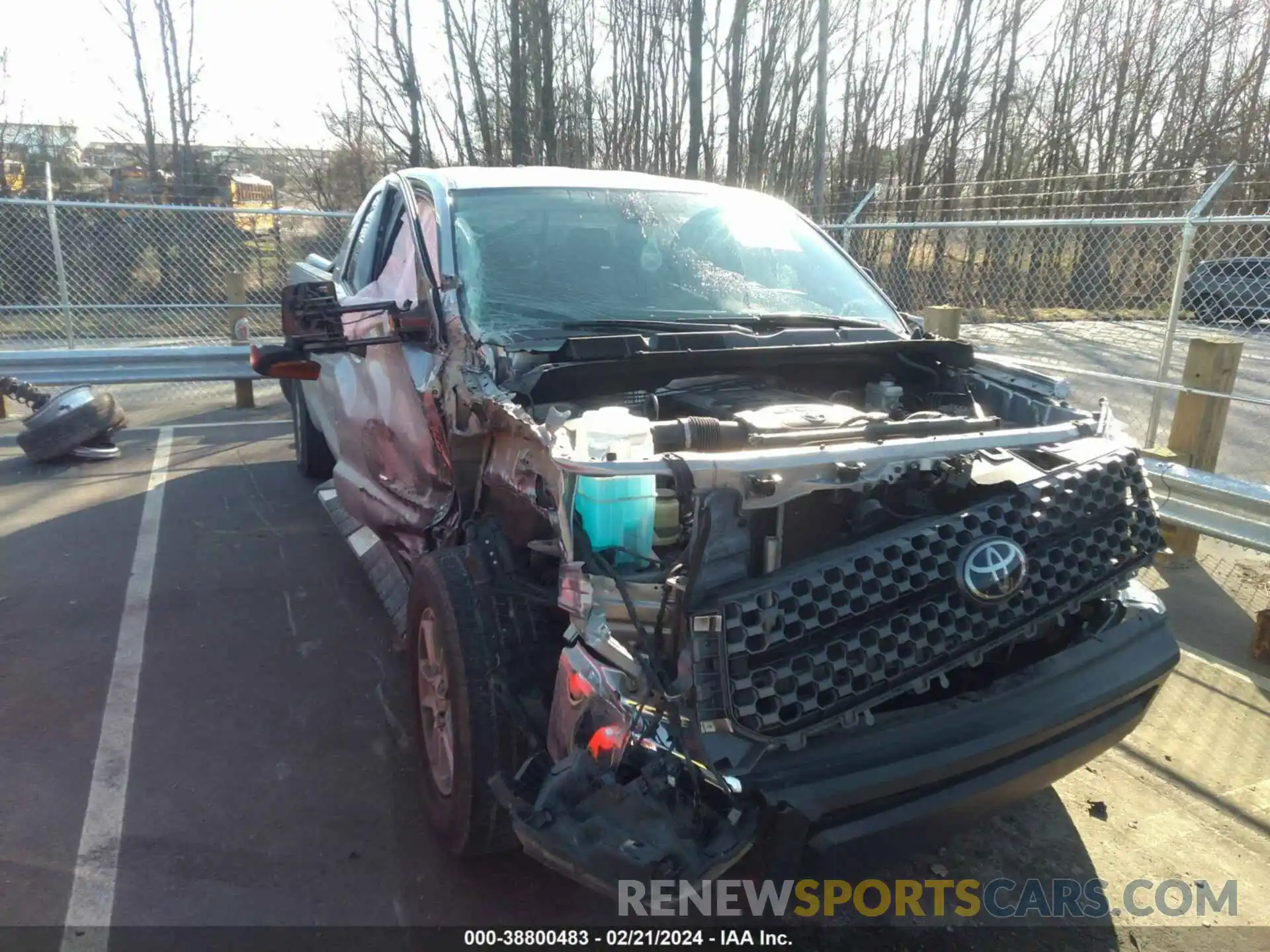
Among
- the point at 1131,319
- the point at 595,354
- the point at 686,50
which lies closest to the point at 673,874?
the point at 595,354

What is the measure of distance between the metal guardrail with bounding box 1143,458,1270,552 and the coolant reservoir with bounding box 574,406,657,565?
3.52 metres

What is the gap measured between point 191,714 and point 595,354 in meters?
2.22

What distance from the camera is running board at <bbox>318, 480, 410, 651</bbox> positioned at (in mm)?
3566

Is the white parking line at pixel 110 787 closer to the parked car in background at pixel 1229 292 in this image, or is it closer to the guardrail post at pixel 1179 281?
the guardrail post at pixel 1179 281

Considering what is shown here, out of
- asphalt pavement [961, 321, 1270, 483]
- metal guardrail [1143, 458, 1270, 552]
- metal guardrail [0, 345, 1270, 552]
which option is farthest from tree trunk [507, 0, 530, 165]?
metal guardrail [1143, 458, 1270, 552]

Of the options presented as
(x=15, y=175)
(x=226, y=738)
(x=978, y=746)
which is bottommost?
(x=226, y=738)

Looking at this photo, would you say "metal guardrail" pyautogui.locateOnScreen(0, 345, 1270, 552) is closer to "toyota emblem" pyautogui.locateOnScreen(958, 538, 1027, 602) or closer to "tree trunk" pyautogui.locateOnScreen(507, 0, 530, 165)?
"toyota emblem" pyautogui.locateOnScreen(958, 538, 1027, 602)

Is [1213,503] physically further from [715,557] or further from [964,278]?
Result: [964,278]

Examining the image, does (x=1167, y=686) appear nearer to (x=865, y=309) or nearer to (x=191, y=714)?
(x=865, y=309)

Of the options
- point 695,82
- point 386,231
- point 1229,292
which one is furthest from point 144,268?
point 1229,292

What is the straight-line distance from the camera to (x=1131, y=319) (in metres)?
10.7

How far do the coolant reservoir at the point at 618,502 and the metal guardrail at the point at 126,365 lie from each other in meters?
7.07

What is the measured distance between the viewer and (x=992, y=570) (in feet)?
7.46

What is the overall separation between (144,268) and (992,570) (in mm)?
12669
